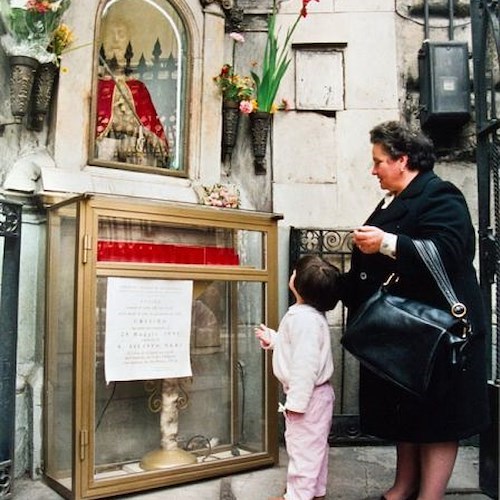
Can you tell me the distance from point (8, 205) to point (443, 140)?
288 centimetres

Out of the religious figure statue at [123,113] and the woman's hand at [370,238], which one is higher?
the religious figure statue at [123,113]

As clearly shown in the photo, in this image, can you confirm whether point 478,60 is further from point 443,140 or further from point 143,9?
point 143,9

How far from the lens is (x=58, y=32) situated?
340cm

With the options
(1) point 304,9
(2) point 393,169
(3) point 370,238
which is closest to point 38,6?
(1) point 304,9

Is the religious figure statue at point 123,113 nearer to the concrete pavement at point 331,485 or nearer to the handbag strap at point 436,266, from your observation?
the concrete pavement at point 331,485

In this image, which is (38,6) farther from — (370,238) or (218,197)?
(370,238)

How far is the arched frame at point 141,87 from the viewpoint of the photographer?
12.3 feet

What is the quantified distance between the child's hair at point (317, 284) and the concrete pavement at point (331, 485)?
0.99 m

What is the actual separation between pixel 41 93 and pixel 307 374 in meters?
2.08

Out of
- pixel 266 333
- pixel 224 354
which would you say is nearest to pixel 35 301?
pixel 224 354

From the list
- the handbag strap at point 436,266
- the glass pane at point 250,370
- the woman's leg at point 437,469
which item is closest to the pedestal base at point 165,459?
the glass pane at point 250,370

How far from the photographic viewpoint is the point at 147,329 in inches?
122

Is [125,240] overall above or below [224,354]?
above

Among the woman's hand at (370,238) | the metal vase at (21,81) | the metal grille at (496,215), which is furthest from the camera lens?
the metal vase at (21,81)
